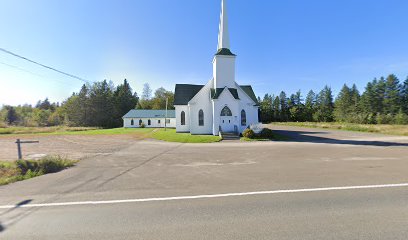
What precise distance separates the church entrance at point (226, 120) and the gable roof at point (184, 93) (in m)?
8.01

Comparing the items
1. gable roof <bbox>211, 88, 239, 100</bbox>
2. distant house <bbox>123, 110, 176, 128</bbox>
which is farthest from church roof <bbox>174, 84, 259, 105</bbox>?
distant house <bbox>123, 110, 176, 128</bbox>

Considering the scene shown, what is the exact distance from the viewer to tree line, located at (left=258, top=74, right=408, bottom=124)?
224 feet

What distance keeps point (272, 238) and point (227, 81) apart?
95.7 feet

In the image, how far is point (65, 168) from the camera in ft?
32.8

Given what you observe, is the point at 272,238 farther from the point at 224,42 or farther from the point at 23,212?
the point at 224,42

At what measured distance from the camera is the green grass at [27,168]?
315 inches

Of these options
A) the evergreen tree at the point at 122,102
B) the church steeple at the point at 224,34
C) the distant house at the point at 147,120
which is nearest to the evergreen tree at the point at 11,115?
the evergreen tree at the point at 122,102

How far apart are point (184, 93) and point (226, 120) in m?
10.5

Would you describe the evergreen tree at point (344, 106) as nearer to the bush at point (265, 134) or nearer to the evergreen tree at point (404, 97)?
the evergreen tree at point (404, 97)

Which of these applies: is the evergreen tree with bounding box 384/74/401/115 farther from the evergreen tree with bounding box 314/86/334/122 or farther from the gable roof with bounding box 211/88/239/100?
the gable roof with bounding box 211/88/239/100

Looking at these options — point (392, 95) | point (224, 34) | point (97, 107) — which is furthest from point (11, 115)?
point (392, 95)

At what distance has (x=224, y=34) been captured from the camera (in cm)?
3219

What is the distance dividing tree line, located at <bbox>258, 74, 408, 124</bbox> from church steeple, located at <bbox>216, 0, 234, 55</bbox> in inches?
2204

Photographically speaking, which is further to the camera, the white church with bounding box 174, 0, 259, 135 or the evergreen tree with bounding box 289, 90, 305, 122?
the evergreen tree with bounding box 289, 90, 305, 122
